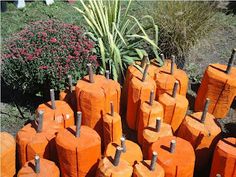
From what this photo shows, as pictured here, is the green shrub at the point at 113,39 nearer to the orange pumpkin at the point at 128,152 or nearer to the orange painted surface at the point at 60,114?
the orange painted surface at the point at 60,114

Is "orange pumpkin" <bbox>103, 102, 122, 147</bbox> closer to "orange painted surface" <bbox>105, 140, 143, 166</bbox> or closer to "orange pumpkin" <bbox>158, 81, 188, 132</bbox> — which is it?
"orange painted surface" <bbox>105, 140, 143, 166</bbox>

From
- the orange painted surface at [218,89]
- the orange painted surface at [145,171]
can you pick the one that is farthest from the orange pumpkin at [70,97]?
the orange painted surface at [218,89]

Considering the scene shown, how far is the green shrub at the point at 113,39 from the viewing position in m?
4.26

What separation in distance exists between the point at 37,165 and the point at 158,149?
0.94 m

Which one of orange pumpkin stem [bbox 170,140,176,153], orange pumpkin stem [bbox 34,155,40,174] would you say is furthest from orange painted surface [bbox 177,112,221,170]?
orange pumpkin stem [bbox 34,155,40,174]

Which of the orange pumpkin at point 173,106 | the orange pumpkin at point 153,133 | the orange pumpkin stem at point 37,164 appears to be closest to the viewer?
the orange pumpkin stem at point 37,164

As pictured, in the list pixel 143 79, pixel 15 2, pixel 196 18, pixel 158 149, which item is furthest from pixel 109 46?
pixel 15 2

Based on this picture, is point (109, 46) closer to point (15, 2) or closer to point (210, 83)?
point (210, 83)

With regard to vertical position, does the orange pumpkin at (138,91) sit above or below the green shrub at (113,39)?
below

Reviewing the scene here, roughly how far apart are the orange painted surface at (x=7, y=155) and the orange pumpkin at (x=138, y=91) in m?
1.21

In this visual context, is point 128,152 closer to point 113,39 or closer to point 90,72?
point 90,72

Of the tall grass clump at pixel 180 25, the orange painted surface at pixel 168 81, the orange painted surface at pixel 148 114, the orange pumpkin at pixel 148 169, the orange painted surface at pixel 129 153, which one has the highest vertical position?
the tall grass clump at pixel 180 25

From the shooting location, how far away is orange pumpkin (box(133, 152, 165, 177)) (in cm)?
281

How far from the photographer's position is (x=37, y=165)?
2.82m
